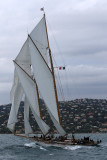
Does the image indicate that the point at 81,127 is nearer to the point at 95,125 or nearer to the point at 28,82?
the point at 95,125

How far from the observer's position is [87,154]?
5856 centimetres

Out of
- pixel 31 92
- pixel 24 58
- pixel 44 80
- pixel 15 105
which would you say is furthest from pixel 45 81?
pixel 15 105

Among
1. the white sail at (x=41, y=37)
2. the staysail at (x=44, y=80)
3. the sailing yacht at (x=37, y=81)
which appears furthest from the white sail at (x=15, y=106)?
the white sail at (x=41, y=37)

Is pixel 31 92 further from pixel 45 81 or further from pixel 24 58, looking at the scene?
pixel 24 58

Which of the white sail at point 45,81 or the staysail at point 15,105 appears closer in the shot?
the white sail at point 45,81

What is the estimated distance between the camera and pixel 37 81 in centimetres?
6438

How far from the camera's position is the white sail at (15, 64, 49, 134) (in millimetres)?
66125

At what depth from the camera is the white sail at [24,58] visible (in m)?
69.6

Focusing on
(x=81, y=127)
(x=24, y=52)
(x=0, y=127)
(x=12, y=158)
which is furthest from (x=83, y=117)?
(x=12, y=158)

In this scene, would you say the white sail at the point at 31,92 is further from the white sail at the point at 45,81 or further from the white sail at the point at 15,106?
the white sail at the point at 15,106

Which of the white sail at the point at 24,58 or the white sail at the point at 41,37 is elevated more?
the white sail at the point at 41,37

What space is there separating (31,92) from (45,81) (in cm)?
491

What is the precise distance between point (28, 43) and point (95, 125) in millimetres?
111311

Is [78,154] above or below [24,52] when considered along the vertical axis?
below
